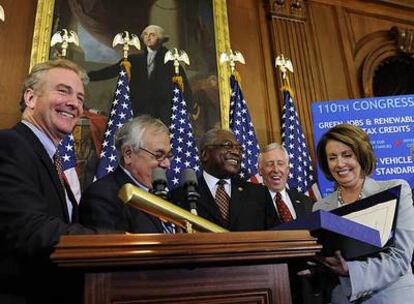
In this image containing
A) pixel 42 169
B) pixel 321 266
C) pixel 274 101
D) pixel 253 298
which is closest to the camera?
pixel 253 298

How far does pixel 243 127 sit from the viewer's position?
5.30 m

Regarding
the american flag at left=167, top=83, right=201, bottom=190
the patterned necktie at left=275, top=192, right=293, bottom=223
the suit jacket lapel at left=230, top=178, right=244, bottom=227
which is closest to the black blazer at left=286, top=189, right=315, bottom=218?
the patterned necktie at left=275, top=192, right=293, bottom=223

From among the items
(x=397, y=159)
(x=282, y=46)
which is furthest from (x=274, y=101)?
(x=397, y=159)

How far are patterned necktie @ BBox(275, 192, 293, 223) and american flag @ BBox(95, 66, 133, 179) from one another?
1.79m

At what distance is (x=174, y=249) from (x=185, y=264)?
49mm

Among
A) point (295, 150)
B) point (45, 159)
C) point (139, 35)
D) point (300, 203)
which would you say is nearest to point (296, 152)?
point (295, 150)

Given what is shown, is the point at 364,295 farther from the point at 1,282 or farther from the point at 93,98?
the point at 93,98

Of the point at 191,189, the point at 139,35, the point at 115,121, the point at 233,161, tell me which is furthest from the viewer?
the point at 139,35

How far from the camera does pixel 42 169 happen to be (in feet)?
5.16

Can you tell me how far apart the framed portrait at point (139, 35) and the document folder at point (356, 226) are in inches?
142

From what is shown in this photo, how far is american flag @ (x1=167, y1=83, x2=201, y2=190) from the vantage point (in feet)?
16.1

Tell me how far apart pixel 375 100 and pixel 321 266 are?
403 cm

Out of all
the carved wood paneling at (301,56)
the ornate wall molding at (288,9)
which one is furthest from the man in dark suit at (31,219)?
the ornate wall molding at (288,9)

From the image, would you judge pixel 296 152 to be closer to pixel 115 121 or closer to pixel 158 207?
pixel 115 121
